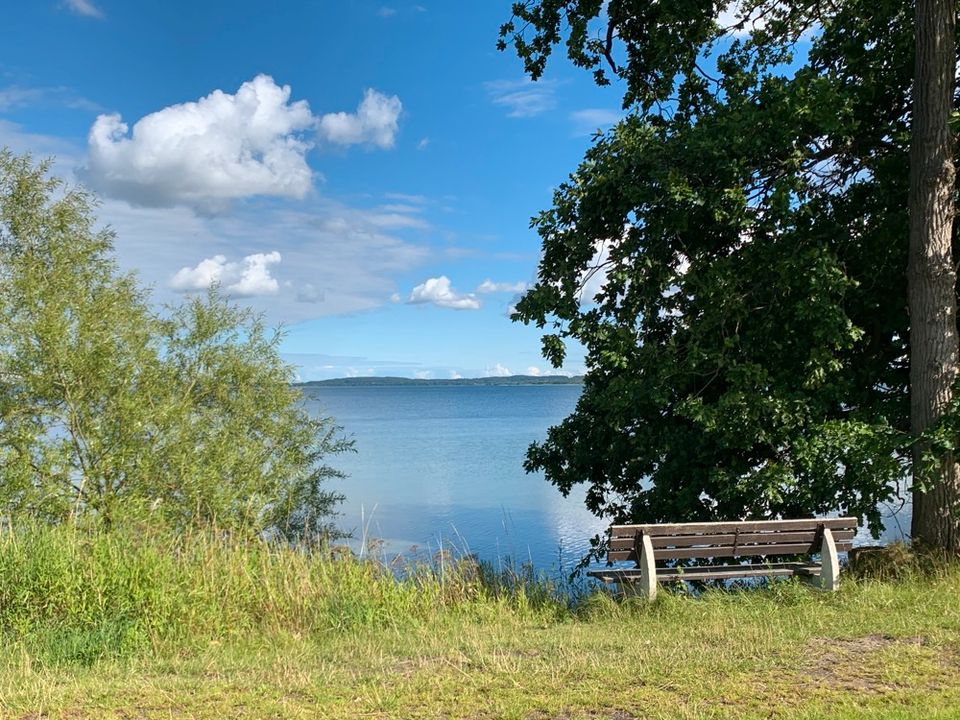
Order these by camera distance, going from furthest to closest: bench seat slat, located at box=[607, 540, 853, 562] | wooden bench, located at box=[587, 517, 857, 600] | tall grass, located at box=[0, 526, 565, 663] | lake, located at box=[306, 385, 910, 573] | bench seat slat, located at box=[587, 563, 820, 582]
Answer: lake, located at box=[306, 385, 910, 573], bench seat slat, located at box=[587, 563, 820, 582], bench seat slat, located at box=[607, 540, 853, 562], wooden bench, located at box=[587, 517, 857, 600], tall grass, located at box=[0, 526, 565, 663]

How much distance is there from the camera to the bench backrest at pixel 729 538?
7.62 metres

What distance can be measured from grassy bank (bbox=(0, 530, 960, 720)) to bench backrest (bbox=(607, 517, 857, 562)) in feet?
1.59

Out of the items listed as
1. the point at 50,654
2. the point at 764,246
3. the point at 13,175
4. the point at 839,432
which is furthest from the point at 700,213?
the point at 13,175

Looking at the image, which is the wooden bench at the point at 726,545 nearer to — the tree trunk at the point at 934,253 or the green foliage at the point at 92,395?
the tree trunk at the point at 934,253

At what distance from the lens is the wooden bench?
24.9 ft

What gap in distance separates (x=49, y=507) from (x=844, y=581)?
12.9 m

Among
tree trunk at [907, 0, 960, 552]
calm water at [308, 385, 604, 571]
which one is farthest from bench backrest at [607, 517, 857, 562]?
calm water at [308, 385, 604, 571]

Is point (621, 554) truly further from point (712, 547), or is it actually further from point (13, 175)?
point (13, 175)

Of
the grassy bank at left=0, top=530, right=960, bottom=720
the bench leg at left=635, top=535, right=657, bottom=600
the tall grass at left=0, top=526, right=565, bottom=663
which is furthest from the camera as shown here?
the bench leg at left=635, top=535, right=657, bottom=600

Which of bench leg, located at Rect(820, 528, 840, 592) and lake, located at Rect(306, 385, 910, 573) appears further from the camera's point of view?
lake, located at Rect(306, 385, 910, 573)

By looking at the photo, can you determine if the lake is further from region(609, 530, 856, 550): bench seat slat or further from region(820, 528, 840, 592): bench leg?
region(820, 528, 840, 592): bench leg

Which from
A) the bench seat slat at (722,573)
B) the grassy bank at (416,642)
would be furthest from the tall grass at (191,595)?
the bench seat slat at (722,573)

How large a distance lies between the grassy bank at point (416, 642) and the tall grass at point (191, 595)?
20mm

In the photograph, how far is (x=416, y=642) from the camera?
6457mm
